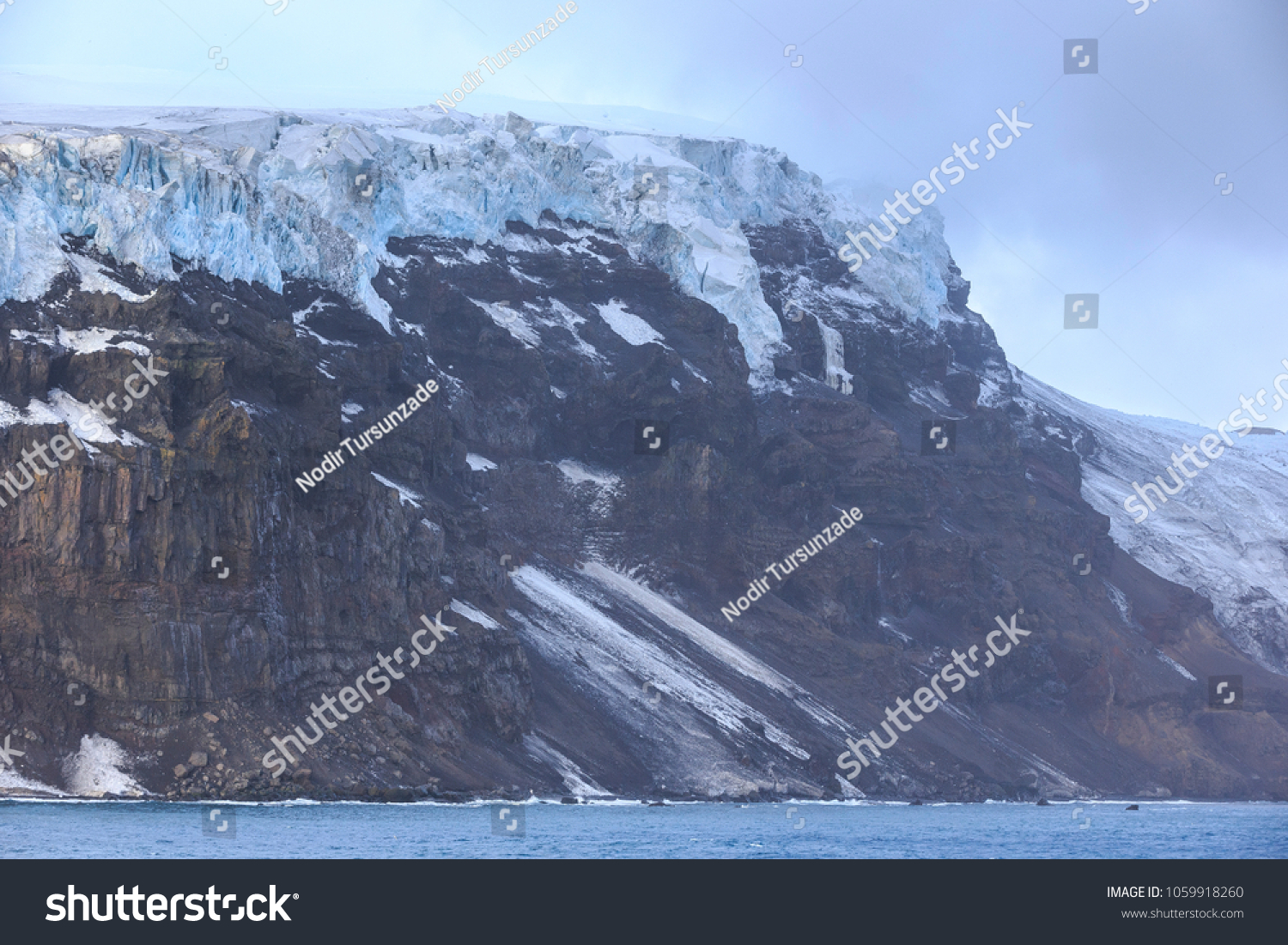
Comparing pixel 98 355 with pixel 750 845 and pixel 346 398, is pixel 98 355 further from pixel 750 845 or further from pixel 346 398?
pixel 750 845

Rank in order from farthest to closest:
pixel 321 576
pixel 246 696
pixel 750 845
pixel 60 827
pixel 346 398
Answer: pixel 346 398, pixel 321 576, pixel 246 696, pixel 750 845, pixel 60 827

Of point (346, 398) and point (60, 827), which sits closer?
point (60, 827)

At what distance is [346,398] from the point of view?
18400cm

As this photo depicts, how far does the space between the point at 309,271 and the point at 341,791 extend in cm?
8621

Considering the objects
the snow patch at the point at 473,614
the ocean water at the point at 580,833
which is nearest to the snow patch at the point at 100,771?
the ocean water at the point at 580,833

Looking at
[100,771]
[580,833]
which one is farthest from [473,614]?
[580,833]

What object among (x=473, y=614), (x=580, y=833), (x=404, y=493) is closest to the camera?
(x=580, y=833)

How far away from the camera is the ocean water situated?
283 ft

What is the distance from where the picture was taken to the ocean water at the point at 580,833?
8619 cm

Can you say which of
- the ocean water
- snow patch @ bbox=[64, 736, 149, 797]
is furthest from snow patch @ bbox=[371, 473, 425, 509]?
snow patch @ bbox=[64, 736, 149, 797]

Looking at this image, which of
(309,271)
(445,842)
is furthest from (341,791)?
(309,271)

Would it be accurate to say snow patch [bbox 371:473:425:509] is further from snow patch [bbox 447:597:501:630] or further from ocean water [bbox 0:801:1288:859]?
ocean water [bbox 0:801:1288:859]

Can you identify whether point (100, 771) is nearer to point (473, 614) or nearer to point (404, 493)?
point (473, 614)

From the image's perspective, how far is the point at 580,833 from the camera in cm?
11056
